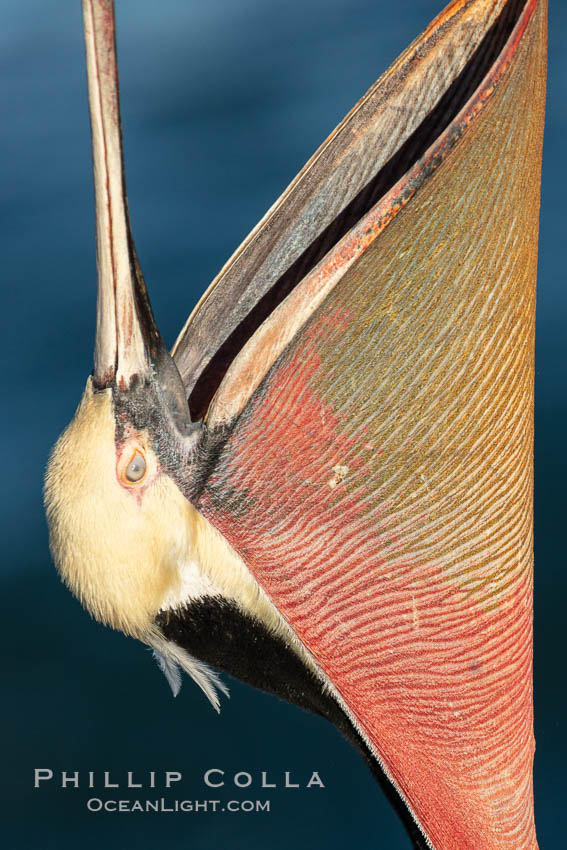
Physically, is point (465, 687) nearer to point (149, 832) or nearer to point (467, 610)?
point (467, 610)

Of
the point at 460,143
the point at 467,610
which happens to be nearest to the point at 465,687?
the point at 467,610

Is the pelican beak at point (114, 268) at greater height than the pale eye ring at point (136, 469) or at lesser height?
greater

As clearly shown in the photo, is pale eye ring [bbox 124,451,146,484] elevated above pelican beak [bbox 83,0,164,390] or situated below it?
below

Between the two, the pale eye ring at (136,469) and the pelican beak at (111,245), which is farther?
the pale eye ring at (136,469)

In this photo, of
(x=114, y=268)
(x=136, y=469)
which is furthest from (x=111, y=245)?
(x=136, y=469)

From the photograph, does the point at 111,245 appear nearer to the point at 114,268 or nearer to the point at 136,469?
the point at 114,268

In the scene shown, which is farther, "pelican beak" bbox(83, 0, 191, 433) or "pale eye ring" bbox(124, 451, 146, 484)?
"pale eye ring" bbox(124, 451, 146, 484)
